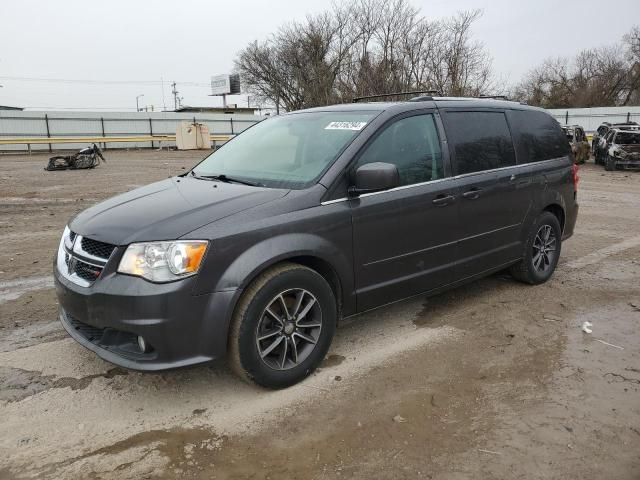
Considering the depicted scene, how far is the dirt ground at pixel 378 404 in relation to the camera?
2.70m

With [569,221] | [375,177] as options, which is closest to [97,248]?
[375,177]

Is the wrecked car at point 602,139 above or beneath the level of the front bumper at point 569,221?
above

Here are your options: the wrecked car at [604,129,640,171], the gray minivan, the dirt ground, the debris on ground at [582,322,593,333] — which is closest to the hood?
the gray minivan

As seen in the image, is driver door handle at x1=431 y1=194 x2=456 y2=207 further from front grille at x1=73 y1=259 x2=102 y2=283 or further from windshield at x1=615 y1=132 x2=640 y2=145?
windshield at x1=615 y1=132 x2=640 y2=145

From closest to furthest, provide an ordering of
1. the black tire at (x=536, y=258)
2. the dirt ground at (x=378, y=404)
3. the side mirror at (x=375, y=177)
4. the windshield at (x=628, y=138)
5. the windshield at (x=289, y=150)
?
the dirt ground at (x=378, y=404) → the side mirror at (x=375, y=177) → the windshield at (x=289, y=150) → the black tire at (x=536, y=258) → the windshield at (x=628, y=138)

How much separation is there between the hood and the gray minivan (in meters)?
0.01

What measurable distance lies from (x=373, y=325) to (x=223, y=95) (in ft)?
264

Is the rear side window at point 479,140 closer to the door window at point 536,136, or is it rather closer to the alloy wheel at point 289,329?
the door window at point 536,136

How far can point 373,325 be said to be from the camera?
450 cm

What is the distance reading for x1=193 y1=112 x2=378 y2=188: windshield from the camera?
3.72m

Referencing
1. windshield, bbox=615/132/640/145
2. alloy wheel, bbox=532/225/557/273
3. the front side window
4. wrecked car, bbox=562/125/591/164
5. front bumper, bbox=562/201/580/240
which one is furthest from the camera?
wrecked car, bbox=562/125/591/164

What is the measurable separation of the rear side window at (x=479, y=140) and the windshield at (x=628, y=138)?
703 inches

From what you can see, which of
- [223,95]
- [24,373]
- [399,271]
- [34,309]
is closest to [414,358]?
[399,271]

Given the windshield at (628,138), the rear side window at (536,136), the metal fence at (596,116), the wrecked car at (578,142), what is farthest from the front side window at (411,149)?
the metal fence at (596,116)
